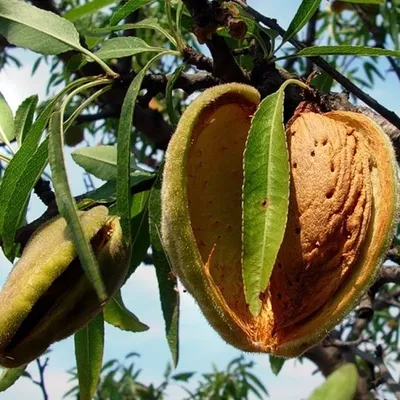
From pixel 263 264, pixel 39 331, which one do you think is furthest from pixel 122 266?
pixel 263 264

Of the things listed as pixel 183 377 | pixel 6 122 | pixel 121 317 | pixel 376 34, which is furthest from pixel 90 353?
pixel 183 377

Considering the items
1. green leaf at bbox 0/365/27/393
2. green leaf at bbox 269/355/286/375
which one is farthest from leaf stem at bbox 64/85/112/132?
green leaf at bbox 269/355/286/375

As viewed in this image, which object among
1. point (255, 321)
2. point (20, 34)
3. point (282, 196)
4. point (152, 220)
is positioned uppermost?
point (20, 34)

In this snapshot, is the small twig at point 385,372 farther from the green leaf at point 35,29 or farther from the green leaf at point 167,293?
the green leaf at point 35,29

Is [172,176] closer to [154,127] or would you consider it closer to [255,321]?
[255,321]

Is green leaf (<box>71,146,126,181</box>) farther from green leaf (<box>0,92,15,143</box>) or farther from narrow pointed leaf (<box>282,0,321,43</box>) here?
narrow pointed leaf (<box>282,0,321,43</box>)

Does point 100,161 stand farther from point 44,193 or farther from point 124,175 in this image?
point 124,175
